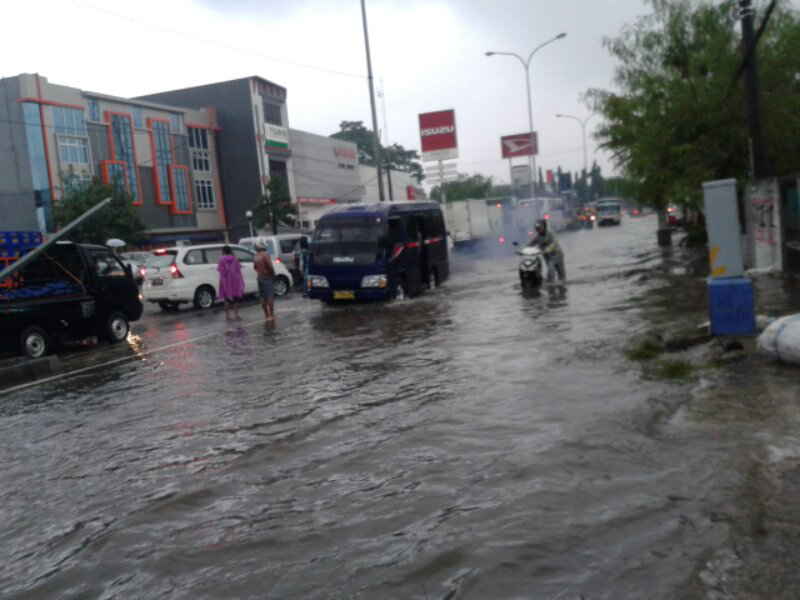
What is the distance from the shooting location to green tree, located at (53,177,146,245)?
38.8 m

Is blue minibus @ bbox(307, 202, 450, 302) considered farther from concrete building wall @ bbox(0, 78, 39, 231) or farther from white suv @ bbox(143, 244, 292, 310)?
concrete building wall @ bbox(0, 78, 39, 231)

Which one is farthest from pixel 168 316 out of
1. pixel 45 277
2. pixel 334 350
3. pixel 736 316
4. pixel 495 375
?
pixel 736 316

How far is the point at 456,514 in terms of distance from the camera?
469cm

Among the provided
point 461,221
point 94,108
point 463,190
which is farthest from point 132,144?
point 463,190

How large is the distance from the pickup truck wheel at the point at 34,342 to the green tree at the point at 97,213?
88.2 ft

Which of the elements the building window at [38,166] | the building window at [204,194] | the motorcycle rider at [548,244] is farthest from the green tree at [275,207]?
the motorcycle rider at [548,244]

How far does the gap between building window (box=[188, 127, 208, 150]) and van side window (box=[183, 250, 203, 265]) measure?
3665 cm

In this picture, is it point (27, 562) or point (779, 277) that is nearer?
point (27, 562)

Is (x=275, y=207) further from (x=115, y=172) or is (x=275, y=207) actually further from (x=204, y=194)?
(x=204, y=194)

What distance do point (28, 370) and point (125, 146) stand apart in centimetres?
3957

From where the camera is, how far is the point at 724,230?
8.95 metres

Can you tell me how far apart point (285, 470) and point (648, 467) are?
2520mm

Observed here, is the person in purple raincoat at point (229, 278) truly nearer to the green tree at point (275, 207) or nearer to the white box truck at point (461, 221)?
the white box truck at point (461, 221)

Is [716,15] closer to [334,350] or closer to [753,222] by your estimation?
[753,222]
